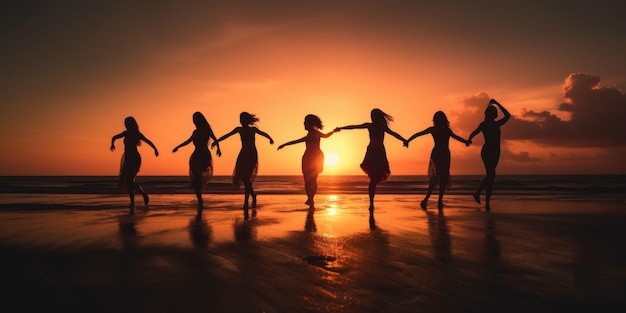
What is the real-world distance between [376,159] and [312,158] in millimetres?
1912

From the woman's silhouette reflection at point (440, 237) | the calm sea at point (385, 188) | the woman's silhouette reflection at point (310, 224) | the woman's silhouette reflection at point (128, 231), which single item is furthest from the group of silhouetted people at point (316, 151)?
the calm sea at point (385, 188)

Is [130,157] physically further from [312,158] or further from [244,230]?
[244,230]

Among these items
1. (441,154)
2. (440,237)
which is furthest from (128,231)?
(441,154)

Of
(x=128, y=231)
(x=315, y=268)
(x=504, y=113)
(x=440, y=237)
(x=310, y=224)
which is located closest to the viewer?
(x=315, y=268)

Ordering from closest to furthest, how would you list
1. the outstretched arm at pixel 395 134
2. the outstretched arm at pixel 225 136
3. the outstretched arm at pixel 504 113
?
the outstretched arm at pixel 504 113
the outstretched arm at pixel 395 134
the outstretched arm at pixel 225 136

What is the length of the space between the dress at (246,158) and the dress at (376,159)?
10.8 ft

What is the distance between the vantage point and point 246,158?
10922 millimetres

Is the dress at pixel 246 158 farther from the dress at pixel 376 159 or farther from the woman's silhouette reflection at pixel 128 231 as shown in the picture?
the dress at pixel 376 159

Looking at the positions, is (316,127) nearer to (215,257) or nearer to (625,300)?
(215,257)

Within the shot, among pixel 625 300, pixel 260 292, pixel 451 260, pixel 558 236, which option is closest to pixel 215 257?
pixel 260 292

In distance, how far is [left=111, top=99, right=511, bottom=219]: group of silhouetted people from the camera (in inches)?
417

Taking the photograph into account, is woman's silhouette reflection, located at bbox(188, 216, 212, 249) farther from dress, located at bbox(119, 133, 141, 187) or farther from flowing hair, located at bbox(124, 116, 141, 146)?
flowing hair, located at bbox(124, 116, 141, 146)

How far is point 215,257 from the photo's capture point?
14.3ft

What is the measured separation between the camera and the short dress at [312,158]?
1117 cm
